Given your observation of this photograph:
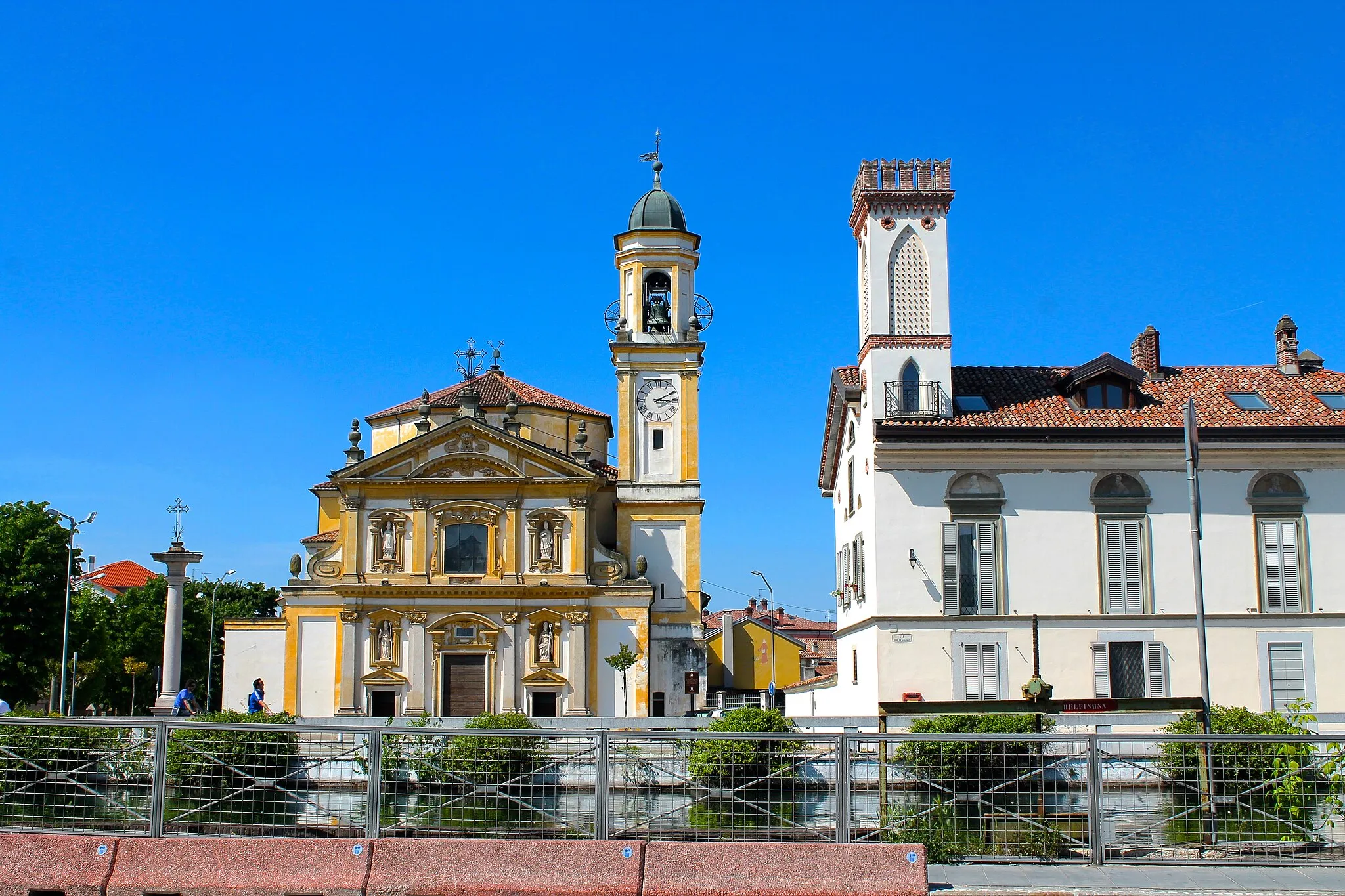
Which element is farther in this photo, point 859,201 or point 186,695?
point 859,201

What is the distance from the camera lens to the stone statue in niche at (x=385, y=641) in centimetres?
4653

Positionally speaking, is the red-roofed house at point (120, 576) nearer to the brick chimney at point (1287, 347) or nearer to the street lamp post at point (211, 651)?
the street lamp post at point (211, 651)

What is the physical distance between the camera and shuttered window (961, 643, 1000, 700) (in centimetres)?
3148

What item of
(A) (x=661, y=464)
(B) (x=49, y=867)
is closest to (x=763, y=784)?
(B) (x=49, y=867)

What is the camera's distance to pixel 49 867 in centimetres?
1142

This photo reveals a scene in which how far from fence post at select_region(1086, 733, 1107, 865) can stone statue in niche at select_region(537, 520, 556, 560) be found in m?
36.6

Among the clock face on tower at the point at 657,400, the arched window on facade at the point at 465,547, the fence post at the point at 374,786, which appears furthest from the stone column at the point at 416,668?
the fence post at the point at 374,786

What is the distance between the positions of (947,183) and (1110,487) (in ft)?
31.4

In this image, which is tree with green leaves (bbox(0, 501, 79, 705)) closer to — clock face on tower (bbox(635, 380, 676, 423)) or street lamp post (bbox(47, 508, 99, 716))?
street lamp post (bbox(47, 508, 99, 716))

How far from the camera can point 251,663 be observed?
47438mm

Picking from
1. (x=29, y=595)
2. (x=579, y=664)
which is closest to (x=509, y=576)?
(x=579, y=664)

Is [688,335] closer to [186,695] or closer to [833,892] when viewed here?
[186,695]

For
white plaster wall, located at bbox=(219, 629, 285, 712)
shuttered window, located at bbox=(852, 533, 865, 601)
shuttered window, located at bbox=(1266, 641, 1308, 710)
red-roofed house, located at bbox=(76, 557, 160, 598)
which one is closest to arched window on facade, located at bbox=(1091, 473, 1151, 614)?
Result: shuttered window, located at bbox=(1266, 641, 1308, 710)

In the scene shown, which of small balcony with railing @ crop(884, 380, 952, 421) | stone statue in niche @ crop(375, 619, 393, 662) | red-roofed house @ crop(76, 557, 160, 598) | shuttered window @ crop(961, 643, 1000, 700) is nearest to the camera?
Result: shuttered window @ crop(961, 643, 1000, 700)
